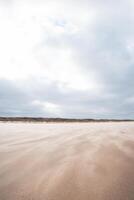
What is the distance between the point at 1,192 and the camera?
2.49 m

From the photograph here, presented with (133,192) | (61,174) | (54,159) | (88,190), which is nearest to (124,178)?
(133,192)

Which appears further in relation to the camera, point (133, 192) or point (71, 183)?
point (71, 183)

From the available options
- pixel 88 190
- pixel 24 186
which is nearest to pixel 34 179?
pixel 24 186

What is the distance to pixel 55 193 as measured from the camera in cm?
244

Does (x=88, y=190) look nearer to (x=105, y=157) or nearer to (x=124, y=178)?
(x=124, y=178)

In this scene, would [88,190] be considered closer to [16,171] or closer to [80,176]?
[80,176]

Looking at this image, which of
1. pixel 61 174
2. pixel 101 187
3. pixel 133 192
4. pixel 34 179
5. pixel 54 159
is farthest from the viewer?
pixel 54 159

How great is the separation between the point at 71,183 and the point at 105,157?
4.93 feet

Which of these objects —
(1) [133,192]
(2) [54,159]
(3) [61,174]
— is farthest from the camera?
(2) [54,159]

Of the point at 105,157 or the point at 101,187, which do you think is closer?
the point at 101,187

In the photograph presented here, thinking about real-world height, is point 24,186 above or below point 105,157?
below

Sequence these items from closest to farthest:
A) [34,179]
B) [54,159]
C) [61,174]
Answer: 1. [34,179]
2. [61,174]
3. [54,159]

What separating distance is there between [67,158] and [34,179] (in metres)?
1.21

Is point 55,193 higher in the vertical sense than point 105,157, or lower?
lower
